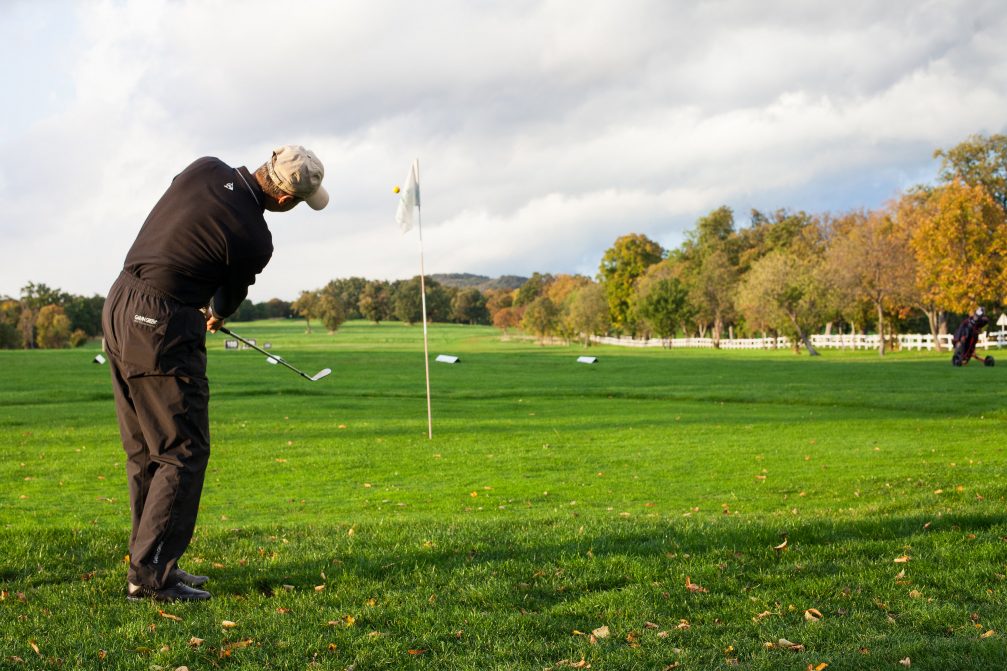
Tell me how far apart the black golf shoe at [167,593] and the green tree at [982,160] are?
281 ft

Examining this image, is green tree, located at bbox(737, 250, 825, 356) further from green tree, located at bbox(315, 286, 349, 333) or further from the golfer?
the golfer

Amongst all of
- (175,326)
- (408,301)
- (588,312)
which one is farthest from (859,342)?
(408,301)

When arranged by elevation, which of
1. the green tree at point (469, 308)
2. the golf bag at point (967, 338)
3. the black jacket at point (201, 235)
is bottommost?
the golf bag at point (967, 338)

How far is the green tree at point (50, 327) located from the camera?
284 ft

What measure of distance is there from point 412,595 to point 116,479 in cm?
877

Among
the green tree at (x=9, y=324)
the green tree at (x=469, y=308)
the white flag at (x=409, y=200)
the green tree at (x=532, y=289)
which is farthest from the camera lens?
the green tree at (x=469, y=308)

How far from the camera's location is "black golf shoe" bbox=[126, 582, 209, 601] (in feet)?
17.5

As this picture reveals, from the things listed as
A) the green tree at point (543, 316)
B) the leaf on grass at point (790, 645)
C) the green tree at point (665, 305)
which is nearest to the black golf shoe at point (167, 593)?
the leaf on grass at point (790, 645)

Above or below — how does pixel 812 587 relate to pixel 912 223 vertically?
below

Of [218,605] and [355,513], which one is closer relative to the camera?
[218,605]

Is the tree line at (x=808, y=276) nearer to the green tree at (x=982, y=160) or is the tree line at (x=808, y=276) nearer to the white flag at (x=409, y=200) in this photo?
the green tree at (x=982, y=160)

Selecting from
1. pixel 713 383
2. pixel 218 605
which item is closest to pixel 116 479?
pixel 218 605

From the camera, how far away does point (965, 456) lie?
47.6 feet

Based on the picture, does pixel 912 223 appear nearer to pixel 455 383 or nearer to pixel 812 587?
pixel 455 383
